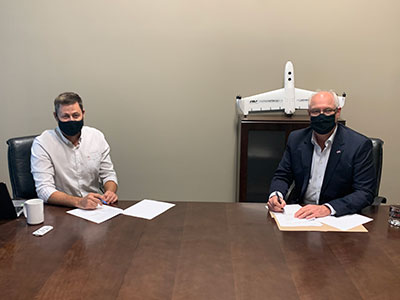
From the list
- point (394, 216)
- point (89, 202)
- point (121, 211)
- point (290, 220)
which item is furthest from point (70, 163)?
point (394, 216)

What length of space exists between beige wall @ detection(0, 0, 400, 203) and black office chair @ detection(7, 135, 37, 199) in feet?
3.38

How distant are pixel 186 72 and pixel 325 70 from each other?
1.17m

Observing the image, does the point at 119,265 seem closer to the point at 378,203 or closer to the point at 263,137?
the point at 378,203

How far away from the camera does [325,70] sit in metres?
3.13

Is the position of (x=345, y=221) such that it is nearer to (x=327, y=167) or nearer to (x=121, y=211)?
(x=327, y=167)

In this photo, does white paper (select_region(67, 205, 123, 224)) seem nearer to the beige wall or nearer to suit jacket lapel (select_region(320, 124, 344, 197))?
suit jacket lapel (select_region(320, 124, 344, 197))

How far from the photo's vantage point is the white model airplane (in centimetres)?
300

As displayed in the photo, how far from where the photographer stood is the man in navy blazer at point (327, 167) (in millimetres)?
1928

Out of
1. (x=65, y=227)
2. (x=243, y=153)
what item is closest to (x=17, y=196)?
(x=65, y=227)

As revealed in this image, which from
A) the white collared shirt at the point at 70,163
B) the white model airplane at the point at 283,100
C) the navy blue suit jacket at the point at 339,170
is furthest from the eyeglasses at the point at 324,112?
the white collared shirt at the point at 70,163

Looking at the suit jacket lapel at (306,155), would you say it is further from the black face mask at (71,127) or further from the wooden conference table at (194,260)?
the black face mask at (71,127)

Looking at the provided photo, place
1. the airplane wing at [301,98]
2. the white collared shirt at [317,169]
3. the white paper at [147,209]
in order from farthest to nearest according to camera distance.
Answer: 1. the airplane wing at [301,98]
2. the white collared shirt at [317,169]
3. the white paper at [147,209]

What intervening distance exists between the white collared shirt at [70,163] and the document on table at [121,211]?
37 centimetres

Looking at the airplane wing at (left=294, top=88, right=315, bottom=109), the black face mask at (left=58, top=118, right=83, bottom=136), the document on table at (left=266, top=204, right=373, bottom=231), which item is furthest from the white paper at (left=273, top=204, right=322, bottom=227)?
the airplane wing at (left=294, top=88, right=315, bottom=109)
